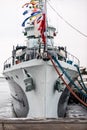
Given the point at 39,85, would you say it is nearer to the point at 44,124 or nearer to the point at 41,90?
the point at 41,90

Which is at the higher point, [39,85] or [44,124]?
[39,85]

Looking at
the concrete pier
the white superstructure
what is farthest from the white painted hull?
the concrete pier

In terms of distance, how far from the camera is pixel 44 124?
5609 millimetres

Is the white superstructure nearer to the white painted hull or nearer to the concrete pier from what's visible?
the white painted hull

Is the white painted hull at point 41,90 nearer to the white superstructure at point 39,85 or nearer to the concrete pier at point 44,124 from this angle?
the white superstructure at point 39,85

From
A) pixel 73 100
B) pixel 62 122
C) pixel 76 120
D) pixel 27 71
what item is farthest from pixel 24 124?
pixel 73 100

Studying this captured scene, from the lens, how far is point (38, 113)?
1048 centimetres

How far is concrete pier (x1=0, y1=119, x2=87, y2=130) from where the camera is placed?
536 cm

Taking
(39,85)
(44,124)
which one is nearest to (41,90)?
(39,85)

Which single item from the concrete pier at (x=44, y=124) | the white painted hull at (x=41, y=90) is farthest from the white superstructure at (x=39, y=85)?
the concrete pier at (x=44, y=124)

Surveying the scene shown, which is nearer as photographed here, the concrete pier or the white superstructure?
the concrete pier

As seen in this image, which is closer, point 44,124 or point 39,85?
point 44,124

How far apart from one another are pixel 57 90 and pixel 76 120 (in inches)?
191

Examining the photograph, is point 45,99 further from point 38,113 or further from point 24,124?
point 24,124
